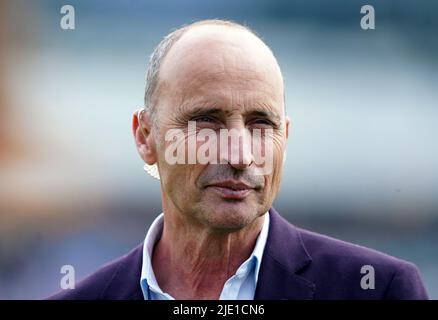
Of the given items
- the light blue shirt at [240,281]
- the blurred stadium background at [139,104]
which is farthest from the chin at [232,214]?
the blurred stadium background at [139,104]

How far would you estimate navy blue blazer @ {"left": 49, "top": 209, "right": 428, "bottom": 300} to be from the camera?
5.35 feet

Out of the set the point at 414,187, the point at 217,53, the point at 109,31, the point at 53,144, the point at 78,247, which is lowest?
the point at 78,247

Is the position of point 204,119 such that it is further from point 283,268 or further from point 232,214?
point 283,268

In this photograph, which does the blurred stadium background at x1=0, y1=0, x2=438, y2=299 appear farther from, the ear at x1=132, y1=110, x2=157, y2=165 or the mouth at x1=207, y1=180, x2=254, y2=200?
the mouth at x1=207, y1=180, x2=254, y2=200

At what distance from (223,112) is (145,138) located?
34 cm

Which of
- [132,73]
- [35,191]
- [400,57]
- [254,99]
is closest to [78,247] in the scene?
[35,191]

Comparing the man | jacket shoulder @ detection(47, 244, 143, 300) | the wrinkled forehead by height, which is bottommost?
jacket shoulder @ detection(47, 244, 143, 300)

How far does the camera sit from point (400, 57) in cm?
503

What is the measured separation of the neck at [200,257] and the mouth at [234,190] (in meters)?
0.11

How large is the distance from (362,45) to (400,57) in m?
0.27

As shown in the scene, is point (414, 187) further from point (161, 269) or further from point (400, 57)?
point (161, 269)

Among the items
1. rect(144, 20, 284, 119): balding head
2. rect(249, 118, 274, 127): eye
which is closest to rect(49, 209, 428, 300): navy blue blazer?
rect(249, 118, 274, 127): eye

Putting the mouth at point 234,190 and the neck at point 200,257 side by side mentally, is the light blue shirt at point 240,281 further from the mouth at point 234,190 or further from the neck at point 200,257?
the mouth at point 234,190

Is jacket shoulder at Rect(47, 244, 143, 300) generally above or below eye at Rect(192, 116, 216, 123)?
below
